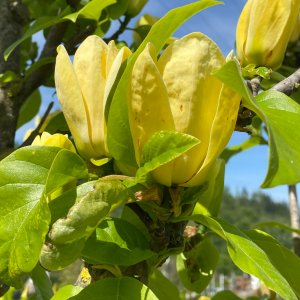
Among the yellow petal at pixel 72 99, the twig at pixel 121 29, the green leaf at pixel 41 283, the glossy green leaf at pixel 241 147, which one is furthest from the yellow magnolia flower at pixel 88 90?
the glossy green leaf at pixel 241 147

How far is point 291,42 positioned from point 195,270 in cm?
37

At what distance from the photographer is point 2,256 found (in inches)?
17.0

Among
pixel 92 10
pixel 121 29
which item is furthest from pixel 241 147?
pixel 92 10

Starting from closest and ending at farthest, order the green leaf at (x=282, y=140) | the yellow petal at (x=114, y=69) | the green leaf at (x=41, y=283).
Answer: the green leaf at (x=282, y=140), the yellow petal at (x=114, y=69), the green leaf at (x=41, y=283)

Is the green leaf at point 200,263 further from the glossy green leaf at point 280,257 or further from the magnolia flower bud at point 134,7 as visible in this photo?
the magnolia flower bud at point 134,7

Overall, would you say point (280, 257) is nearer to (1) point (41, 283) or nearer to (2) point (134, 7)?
(1) point (41, 283)

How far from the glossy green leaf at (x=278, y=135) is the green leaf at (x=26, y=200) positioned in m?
0.15

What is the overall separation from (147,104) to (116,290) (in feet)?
0.55

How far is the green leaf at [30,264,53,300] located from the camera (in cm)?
70

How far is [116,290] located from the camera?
48 centimetres

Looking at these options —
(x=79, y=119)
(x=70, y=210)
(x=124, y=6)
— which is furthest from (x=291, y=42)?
(x=70, y=210)

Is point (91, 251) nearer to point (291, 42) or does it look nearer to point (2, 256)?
point (2, 256)

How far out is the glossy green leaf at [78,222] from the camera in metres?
0.41

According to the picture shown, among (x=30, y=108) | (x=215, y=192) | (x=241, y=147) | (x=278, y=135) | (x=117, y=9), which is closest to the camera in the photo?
(x=278, y=135)
